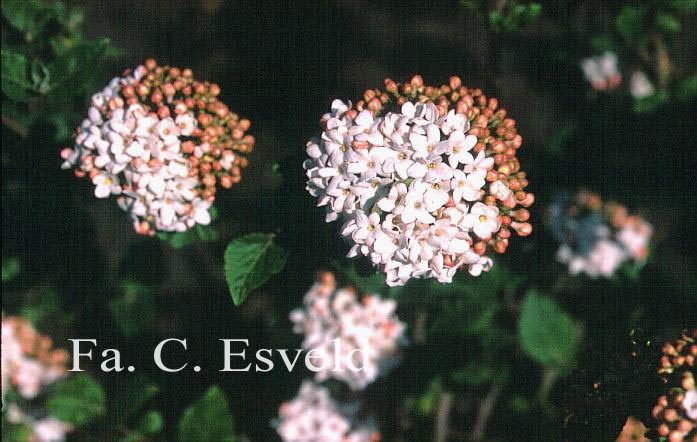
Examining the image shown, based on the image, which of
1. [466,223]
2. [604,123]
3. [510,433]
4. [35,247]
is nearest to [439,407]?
[510,433]

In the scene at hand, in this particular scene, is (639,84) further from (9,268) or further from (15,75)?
(9,268)

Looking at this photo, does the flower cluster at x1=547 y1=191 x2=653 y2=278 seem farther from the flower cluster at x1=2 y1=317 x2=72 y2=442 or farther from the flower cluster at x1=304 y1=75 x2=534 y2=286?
the flower cluster at x1=2 y1=317 x2=72 y2=442

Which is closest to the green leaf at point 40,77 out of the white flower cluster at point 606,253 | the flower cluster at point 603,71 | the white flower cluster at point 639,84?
the white flower cluster at point 606,253

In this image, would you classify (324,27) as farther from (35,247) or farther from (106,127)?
(106,127)

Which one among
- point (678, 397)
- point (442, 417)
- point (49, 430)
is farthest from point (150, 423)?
point (678, 397)

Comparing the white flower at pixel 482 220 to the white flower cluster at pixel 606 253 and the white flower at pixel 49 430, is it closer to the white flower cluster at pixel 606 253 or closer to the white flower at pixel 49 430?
the white flower cluster at pixel 606 253
